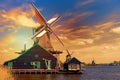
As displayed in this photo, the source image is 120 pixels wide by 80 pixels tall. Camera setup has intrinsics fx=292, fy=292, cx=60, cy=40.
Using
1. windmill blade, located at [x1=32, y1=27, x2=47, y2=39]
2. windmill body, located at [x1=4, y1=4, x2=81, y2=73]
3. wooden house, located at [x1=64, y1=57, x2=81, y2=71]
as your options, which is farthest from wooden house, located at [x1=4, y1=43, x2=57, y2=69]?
windmill blade, located at [x1=32, y1=27, x2=47, y2=39]

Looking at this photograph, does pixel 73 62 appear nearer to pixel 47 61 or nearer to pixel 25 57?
pixel 47 61

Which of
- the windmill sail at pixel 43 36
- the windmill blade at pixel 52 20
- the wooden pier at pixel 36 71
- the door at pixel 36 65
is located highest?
the windmill blade at pixel 52 20

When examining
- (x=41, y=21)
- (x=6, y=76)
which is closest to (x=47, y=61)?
(x=41, y=21)

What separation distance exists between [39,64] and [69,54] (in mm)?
10359

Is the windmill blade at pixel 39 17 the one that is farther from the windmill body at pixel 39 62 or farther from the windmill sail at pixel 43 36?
the windmill body at pixel 39 62

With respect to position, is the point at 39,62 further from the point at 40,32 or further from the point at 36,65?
the point at 40,32

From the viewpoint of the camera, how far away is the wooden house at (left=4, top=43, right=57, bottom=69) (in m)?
66.5

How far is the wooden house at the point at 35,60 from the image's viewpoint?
66500mm

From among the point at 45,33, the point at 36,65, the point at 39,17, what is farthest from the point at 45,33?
the point at 36,65

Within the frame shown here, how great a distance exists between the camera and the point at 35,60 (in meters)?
66.9

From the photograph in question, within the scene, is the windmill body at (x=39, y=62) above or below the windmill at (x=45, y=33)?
below

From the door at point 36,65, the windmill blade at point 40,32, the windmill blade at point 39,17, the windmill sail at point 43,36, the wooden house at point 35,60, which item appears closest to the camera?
the wooden house at point 35,60

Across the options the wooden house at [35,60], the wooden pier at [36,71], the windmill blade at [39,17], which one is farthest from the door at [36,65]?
the windmill blade at [39,17]

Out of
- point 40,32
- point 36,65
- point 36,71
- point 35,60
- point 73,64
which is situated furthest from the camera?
point 40,32
